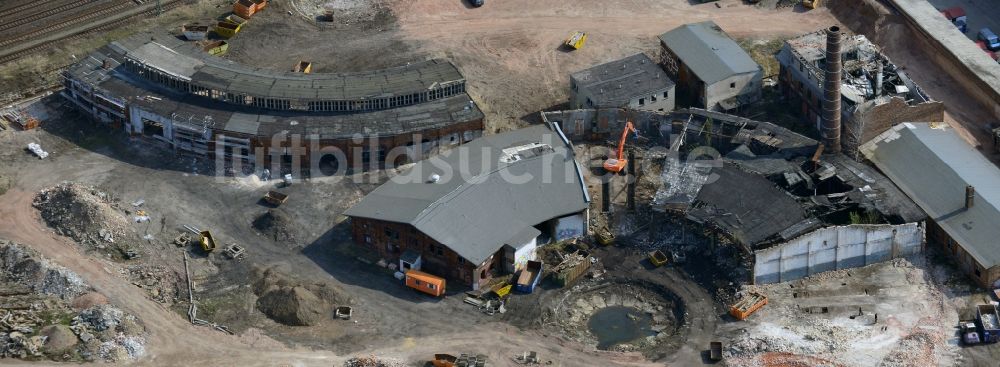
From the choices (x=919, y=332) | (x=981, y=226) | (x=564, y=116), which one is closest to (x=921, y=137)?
(x=981, y=226)

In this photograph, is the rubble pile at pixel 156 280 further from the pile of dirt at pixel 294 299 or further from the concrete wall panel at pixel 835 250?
the concrete wall panel at pixel 835 250

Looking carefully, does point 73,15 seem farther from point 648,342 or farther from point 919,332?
point 919,332

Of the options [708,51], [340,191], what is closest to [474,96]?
[340,191]

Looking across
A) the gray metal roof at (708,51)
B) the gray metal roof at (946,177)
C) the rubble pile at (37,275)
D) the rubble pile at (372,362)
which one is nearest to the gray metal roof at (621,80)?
the gray metal roof at (708,51)

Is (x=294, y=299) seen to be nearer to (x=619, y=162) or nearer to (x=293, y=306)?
(x=293, y=306)

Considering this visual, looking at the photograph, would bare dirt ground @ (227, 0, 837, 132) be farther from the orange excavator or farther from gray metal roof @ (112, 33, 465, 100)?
the orange excavator
